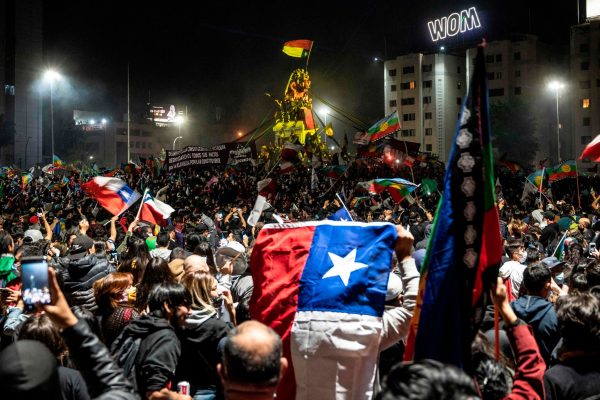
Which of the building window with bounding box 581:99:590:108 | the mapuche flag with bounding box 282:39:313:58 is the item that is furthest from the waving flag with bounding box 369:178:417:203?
the building window with bounding box 581:99:590:108

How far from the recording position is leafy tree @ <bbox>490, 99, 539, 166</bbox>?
6825 centimetres

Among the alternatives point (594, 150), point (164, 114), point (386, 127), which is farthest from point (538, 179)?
point (164, 114)

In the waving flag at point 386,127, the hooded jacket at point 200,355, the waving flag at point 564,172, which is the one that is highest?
the waving flag at point 386,127

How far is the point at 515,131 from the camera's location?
68.9 m

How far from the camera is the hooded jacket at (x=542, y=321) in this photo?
506cm

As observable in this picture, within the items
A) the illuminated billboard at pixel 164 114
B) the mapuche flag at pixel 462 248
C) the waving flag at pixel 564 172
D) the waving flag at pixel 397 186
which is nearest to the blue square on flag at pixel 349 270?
the mapuche flag at pixel 462 248

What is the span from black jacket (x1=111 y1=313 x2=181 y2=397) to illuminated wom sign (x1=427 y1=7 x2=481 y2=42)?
82.5 m

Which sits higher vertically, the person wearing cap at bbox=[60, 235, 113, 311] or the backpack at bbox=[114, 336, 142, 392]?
the person wearing cap at bbox=[60, 235, 113, 311]

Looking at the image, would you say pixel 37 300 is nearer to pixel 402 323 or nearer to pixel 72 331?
pixel 72 331

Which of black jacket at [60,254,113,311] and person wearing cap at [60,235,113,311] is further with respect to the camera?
black jacket at [60,254,113,311]

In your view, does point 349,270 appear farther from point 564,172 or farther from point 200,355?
point 564,172

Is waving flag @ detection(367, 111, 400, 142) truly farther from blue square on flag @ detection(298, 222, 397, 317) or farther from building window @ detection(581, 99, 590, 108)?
building window @ detection(581, 99, 590, 108)

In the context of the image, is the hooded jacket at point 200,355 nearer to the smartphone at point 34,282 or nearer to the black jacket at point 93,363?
the black jacket at point 93,363

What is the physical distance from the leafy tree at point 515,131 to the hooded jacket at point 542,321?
65668 millimetres
